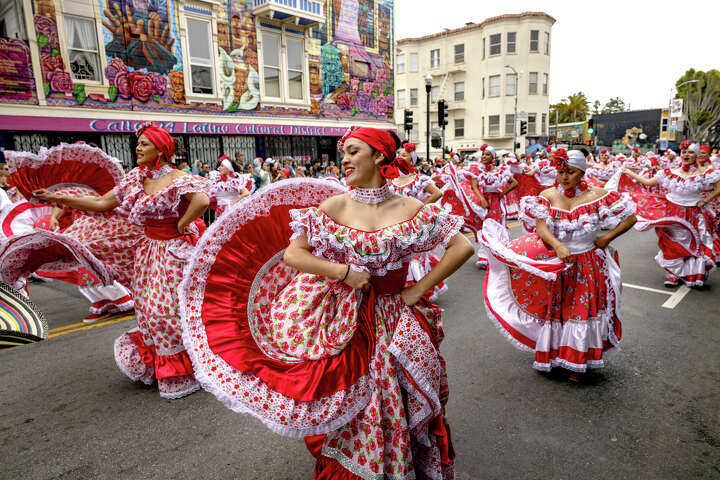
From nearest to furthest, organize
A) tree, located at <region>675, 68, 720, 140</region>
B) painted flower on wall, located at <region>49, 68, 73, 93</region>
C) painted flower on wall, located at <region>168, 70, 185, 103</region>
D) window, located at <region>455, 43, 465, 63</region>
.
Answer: painted flower on wall, located at <region>49, 68, 73, 93</region> → painted flower on wall, located at <region>168, 70, 185, 103</region> → window, located at <region>455, 43, 465, 63</region> → tree, located at <region>675, 68, 720, 140</region>

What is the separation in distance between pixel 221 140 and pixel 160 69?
309cm

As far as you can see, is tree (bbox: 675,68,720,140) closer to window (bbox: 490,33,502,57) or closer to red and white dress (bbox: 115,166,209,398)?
window (bbox: 490,33,502,57)

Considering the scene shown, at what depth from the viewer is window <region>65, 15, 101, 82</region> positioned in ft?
42.5

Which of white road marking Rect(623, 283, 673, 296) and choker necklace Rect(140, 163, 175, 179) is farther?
white road marking Rect(623, 283, 673, 296)


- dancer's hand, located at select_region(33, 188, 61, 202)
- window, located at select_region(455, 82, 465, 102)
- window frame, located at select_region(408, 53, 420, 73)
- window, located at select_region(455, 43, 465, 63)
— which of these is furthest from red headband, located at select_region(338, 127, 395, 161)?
window frame, located at select_region(408, 53, 420, 73)

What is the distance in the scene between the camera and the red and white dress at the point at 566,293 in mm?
3898

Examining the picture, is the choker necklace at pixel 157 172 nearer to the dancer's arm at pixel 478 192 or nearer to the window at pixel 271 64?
the dancer's arm at pixel 478 192

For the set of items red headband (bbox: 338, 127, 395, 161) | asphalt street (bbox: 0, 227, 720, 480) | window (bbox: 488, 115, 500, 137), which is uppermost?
window (bbox: 488, 115, 500, 137)

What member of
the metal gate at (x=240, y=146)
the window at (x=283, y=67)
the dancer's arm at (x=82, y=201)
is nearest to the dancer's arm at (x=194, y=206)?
the dancer's arm at (x=82, y=201)

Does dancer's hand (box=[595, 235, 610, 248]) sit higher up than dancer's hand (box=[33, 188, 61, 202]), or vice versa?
dancer's hand (box=[33, 188, 61, 202])

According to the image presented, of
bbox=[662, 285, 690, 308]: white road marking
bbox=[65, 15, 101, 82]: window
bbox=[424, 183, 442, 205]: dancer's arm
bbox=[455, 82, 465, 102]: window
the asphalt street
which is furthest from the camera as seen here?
bbox=[455, 82, 465, 102]: window

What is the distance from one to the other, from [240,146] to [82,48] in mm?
5764

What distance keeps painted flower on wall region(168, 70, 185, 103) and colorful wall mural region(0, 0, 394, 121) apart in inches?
1.2

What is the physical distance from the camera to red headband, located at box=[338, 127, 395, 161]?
223 cm
